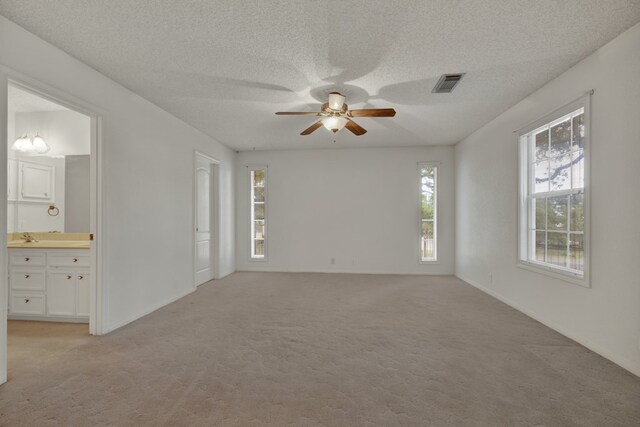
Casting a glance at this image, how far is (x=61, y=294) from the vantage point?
3369mm

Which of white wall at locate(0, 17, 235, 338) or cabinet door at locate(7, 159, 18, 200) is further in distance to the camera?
cabinet door at locate(7, 159, 18, 200)

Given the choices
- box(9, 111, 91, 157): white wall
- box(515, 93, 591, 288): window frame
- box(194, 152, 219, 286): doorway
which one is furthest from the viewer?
box(194, 152, 219, 286): doorway

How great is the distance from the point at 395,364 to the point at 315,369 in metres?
0.64

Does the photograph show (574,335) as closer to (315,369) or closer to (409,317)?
(409,317)

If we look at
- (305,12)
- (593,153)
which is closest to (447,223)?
(593,153)

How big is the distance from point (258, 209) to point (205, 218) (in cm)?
138

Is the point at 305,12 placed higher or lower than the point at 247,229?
higher

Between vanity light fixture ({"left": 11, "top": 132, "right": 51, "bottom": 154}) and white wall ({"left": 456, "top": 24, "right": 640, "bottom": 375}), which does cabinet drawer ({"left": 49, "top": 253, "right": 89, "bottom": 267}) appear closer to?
vanity light fixture ({"left": 11, "top": 132, "right": 51, "bottom": 154})

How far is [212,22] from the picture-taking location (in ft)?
7.54

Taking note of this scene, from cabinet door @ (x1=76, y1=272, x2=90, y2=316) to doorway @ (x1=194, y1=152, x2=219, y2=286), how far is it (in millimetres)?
1713

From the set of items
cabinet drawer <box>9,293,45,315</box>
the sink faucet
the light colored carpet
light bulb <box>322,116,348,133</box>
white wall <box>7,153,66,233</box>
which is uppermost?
light bulb <box>322,116,348,133</box>

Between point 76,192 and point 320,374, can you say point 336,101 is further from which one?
point 76,192

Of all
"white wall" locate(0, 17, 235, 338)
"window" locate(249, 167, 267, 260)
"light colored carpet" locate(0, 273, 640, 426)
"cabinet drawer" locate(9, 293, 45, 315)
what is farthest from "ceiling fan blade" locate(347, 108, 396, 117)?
"cabinet drawer" locate(9, 293, 45, 315)

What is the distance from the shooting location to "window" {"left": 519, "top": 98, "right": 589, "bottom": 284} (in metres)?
2.99
